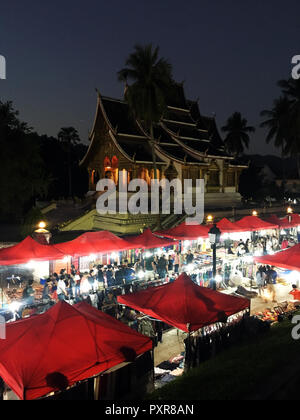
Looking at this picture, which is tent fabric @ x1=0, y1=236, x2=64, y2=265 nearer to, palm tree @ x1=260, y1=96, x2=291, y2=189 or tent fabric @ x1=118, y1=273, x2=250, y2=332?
tent fabric @ x1=118, y1=273, x2=250, y2=332

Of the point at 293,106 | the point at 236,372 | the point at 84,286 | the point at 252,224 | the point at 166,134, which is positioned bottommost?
the point at 84,286

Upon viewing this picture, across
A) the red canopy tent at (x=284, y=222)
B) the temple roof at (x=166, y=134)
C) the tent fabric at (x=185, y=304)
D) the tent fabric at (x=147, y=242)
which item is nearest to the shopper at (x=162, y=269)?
the tent fabric at (x=147, y=242)

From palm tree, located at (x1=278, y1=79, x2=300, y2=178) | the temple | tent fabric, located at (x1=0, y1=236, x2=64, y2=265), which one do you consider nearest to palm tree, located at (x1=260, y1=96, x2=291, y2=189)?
palm tree, located at (x1=278, y1=79, x2=300, y2=178)

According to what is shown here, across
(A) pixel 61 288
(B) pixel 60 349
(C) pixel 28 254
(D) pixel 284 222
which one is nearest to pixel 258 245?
(D) pixel 284 222

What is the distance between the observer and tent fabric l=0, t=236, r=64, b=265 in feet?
47.9

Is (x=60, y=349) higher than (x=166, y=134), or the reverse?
(x=166, y=134)

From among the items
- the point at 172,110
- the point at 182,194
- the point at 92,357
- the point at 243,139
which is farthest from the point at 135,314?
the point at 243,139

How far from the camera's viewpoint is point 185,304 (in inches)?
352

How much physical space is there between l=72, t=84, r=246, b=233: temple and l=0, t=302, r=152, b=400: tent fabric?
2127 cm

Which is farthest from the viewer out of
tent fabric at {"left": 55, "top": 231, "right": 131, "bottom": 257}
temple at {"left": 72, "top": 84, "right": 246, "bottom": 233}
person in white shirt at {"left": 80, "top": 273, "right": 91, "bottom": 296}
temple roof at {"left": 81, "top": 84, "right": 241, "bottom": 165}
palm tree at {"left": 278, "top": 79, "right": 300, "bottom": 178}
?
palm tree at {"left": 278, "top": 79, "right": 300, "bottom": 178}

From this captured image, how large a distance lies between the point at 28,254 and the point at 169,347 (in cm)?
799

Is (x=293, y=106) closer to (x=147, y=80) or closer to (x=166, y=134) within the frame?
(x=166, y=134)

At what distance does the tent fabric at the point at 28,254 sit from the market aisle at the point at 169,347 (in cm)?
680
